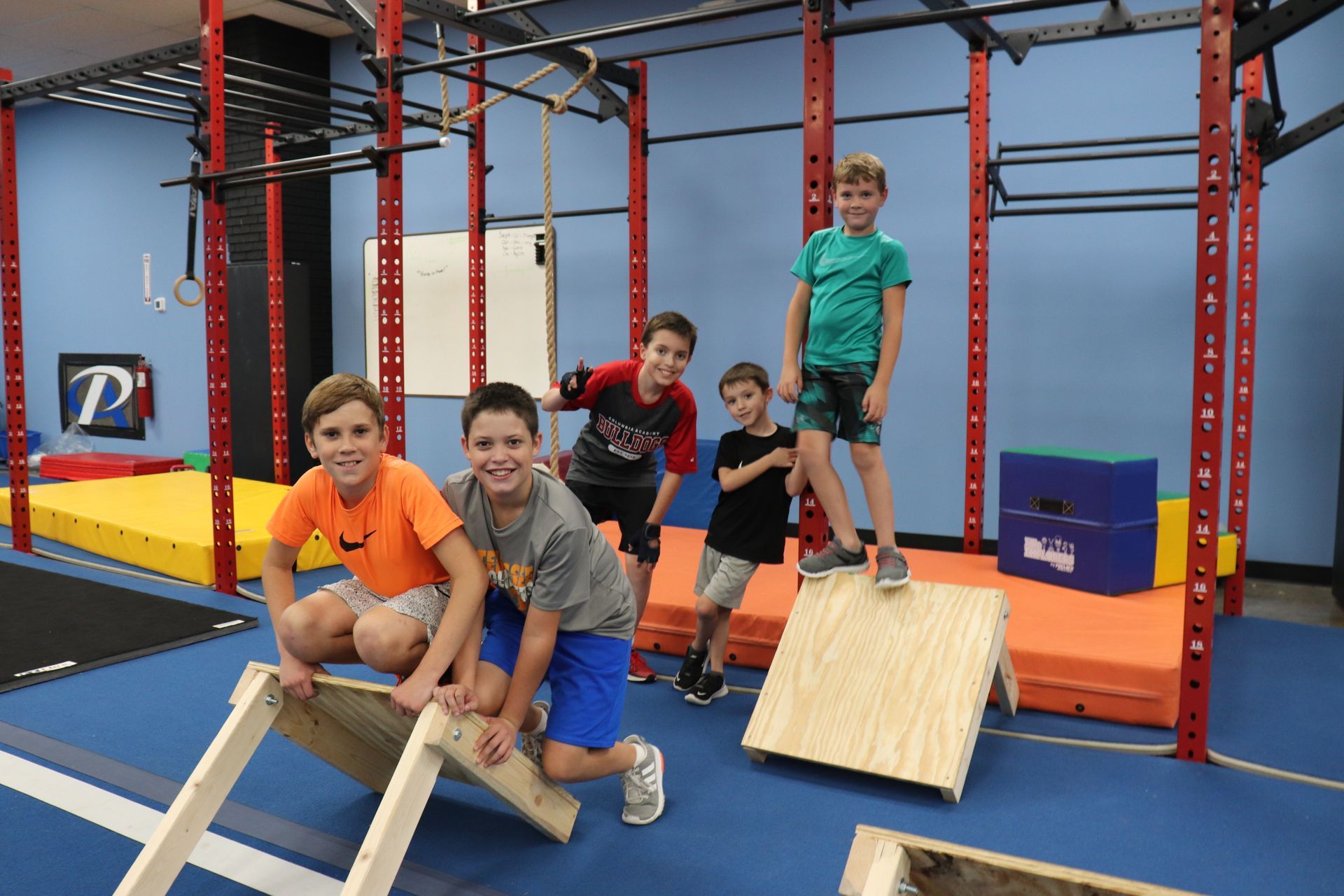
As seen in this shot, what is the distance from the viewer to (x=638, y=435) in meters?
2.88

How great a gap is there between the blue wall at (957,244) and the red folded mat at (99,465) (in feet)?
6.80

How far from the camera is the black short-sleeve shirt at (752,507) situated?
286cm

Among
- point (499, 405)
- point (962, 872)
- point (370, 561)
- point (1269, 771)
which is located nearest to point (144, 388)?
point (370, 561)

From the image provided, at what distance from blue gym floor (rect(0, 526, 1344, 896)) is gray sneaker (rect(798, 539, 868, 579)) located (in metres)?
0.46

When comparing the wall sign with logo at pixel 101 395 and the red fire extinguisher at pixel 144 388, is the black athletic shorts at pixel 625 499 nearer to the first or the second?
the red fire extinguisher at pixel 144 388

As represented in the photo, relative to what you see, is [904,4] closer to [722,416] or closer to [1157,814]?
[722,416]

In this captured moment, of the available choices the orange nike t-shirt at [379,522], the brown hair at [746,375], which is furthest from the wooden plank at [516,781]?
the brown hair at [746,375]

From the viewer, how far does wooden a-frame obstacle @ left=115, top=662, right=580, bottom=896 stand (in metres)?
1.58

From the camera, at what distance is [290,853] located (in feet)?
6.40

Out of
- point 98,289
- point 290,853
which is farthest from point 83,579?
point 98,289

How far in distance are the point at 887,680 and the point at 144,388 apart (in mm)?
8194

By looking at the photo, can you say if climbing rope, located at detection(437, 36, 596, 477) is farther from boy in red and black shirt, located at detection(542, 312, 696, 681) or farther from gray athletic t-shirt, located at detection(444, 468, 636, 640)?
gray athletic t-shirt, located at detection(444, 468, 636, 640)

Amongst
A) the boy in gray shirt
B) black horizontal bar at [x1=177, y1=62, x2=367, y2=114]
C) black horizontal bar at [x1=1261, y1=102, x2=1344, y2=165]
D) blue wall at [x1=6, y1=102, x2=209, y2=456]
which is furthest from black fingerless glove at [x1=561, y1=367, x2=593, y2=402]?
blue wall at [x1=6, y1=102, x2=209, y2=456]

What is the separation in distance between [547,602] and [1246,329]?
3.20 m
